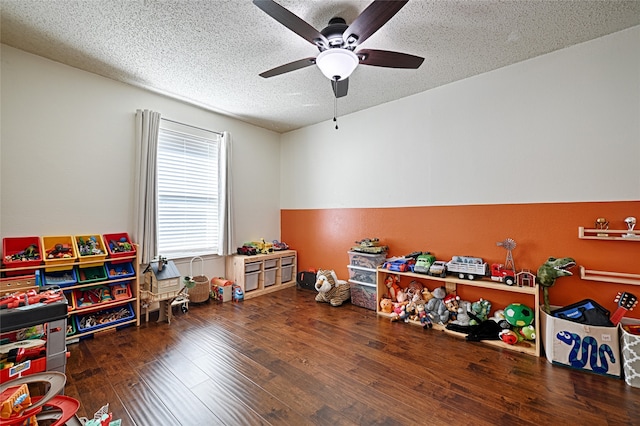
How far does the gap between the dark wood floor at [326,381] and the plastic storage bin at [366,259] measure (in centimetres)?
89

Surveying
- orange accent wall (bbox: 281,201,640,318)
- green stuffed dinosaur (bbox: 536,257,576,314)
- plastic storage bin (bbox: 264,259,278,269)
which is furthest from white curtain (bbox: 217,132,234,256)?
green stuffed dinosaur (bbox: 536,257,576,314)

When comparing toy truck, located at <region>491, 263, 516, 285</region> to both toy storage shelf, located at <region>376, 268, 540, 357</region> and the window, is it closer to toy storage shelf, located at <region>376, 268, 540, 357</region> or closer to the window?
toy storage shelf, located at <region>376, 268, 540, 357</region>

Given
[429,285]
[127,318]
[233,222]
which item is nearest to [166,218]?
[233,222]

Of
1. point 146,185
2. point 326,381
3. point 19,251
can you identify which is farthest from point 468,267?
point 19,251

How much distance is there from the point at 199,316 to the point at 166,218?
1.37 meters

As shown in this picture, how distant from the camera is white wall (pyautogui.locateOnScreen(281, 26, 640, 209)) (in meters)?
2.31

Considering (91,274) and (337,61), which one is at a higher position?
(337,61)

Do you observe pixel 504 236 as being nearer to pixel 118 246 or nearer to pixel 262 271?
pixel 262 271

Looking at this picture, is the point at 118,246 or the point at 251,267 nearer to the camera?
the point at 118,246

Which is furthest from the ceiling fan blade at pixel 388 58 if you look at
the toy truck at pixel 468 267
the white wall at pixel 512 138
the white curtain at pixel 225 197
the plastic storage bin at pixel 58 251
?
the plastic storage bin at pixel 58 251

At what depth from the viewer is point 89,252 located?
2.71 meters

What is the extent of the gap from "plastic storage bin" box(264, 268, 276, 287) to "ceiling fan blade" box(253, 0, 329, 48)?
10.9 feet

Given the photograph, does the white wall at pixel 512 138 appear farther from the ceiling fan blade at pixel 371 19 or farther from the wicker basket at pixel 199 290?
the wicker basket at pixel 199 290

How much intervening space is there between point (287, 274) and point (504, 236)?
322 cm
